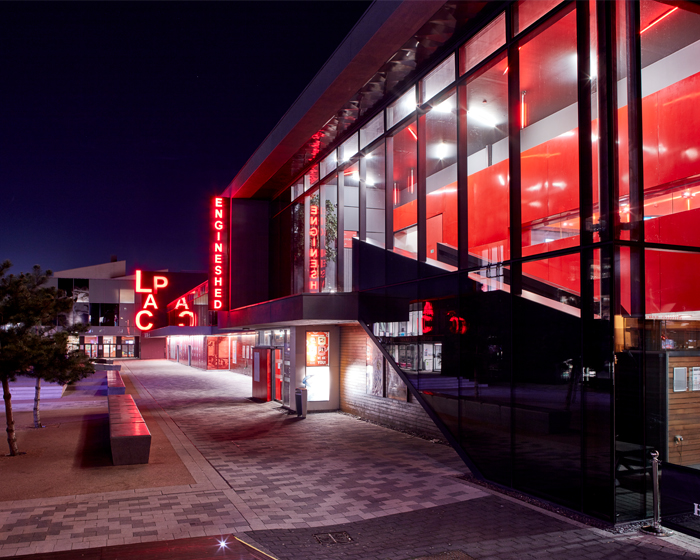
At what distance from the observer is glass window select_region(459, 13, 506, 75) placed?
9.84 metres

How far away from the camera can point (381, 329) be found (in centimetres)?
1377

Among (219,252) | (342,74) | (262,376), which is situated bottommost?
(262,376)

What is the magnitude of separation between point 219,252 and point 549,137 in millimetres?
15494

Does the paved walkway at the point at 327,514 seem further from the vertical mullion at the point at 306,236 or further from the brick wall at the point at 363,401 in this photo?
the vertical mullion at the point at 306,236

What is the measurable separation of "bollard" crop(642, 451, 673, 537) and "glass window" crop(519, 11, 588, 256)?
4.19 meters

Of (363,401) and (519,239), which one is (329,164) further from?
(519,239)

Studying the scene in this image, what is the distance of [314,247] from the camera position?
1888 cm

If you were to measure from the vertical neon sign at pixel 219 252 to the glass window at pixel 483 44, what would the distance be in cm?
1475

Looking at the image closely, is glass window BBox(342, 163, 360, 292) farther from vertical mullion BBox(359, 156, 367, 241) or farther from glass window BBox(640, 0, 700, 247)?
glass window BBox(640, 0, 700, 247)

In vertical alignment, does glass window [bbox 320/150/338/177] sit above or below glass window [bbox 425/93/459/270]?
above

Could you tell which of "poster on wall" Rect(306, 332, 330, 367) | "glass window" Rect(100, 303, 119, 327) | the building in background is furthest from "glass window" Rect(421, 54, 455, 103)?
"glass window" Rect(100, 303, 119, 327)

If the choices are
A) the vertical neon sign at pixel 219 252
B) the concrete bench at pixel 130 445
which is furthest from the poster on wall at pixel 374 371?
the vertical neon sign at pixel 219 252

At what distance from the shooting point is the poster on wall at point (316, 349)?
1781 cm

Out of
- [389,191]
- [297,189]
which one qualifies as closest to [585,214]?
[389,191]
